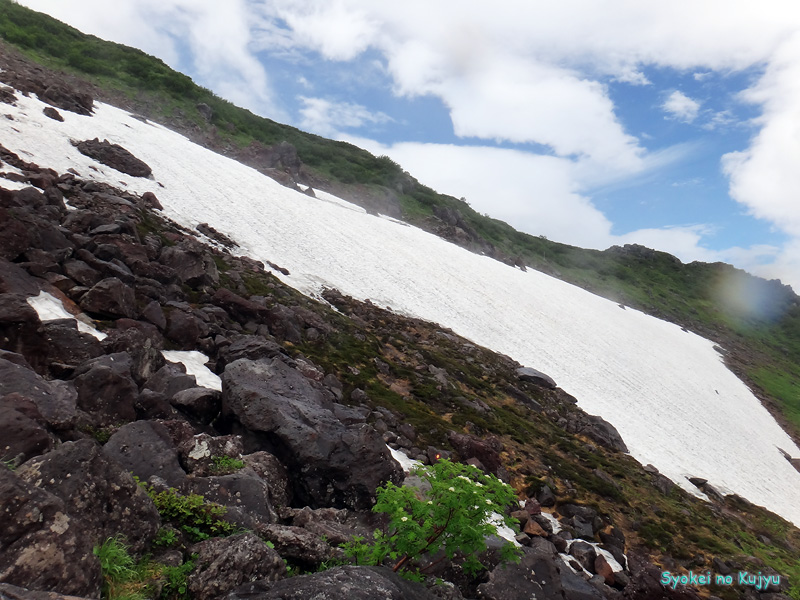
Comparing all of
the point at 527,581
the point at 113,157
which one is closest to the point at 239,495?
the point at 527,581

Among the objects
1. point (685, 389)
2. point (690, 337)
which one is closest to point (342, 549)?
point (685, 389)

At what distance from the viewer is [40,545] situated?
4500 millimetres

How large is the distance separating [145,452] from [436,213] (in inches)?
2974

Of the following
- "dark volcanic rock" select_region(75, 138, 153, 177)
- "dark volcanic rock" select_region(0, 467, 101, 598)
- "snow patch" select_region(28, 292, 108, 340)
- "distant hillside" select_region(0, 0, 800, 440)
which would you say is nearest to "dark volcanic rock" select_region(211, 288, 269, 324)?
"snow patch" select_region(28, 292, 108, 340)

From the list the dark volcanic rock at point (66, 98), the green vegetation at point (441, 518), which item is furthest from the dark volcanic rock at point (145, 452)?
the dark volcanic rock at point (66, 98)

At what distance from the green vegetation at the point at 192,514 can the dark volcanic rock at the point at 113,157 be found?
84.3 feet

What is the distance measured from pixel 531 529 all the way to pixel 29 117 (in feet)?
109

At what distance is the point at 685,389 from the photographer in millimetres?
43188

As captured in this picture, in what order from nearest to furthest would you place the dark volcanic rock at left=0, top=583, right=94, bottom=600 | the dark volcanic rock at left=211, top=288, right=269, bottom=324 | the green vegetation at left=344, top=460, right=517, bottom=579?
the dark volcanic rock at left=0, top=583, right=94, bottom=600, the green vegetation at left=344, top=460, right=517, bottom=579, the dark volcanic rock at left=211, top=288, right=269, bottom=324

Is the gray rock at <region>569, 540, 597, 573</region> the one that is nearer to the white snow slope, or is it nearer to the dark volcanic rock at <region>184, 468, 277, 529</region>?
the dark volcanic rock at <region>184, 468, 277, 529</region>

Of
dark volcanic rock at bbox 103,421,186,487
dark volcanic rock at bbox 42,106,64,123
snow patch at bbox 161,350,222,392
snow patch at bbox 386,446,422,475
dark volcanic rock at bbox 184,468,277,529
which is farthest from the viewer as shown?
dark volcanic rock at bbox 42,106,64,123

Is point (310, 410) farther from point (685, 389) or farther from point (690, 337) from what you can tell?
point (690, 337)

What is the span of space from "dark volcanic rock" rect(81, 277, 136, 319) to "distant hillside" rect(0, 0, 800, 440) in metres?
40.6

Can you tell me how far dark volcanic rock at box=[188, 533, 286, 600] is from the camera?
5543mm
